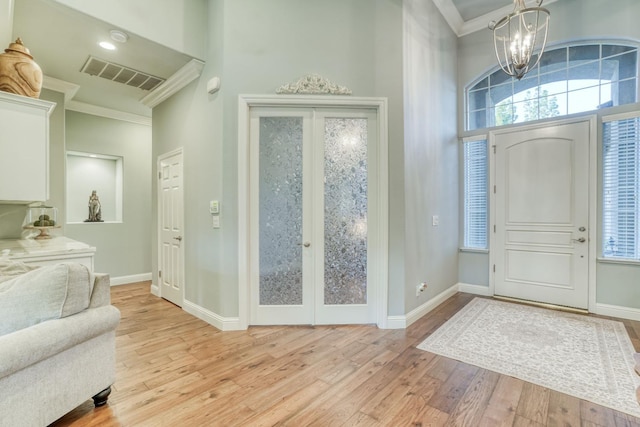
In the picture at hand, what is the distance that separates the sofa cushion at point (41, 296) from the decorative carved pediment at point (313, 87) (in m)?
2.34

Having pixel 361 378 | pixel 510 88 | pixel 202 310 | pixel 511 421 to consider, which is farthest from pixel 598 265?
pixel 202 310

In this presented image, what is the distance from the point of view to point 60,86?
12.5 ft

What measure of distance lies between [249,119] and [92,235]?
369 centimetres

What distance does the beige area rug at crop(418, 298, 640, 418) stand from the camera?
2055 mm

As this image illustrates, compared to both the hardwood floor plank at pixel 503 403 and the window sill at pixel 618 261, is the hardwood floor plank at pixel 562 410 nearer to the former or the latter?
the hardwood floor plank at pixel 503 403

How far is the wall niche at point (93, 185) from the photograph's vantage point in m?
4.84

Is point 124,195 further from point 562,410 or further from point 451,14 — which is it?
point 562,410

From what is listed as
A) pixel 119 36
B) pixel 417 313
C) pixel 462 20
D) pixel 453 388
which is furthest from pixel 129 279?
pixel 462 20

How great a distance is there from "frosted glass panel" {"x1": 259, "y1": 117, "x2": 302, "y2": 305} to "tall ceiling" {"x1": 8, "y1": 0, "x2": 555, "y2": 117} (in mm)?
1434

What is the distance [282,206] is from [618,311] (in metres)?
3.98

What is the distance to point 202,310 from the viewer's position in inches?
132

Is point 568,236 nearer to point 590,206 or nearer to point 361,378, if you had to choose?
point 590,206

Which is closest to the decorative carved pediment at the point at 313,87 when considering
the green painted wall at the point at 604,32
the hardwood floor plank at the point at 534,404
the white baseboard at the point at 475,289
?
the green painted wall at the point at 604,32

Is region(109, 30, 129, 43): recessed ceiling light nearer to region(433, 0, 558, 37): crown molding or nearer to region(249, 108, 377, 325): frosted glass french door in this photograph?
region(249, 108, 377, 325): frosted glass french door
